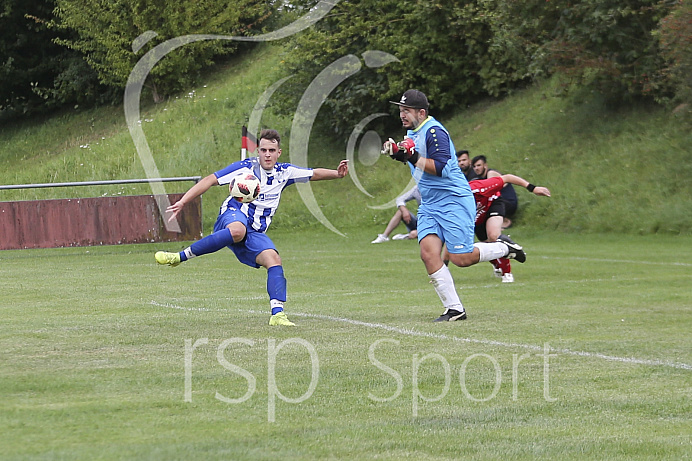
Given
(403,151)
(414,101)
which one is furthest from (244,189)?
(414,101)

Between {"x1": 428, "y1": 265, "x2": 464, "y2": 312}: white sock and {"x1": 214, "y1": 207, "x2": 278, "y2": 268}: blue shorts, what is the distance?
1573 mm

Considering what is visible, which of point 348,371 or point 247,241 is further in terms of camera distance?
point 247,241

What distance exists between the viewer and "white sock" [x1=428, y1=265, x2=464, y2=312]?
10.0m

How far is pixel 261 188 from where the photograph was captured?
10242 mm

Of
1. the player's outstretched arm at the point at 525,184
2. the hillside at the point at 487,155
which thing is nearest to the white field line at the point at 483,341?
the player's outstretched arm at the point at 525,184

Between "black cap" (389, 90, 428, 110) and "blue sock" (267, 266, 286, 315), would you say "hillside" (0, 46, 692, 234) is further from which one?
"blue sock" (267, 266, 286, 315)

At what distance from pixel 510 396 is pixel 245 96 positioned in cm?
3393

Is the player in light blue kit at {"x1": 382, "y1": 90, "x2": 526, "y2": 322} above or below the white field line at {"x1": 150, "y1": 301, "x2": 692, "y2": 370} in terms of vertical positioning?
above

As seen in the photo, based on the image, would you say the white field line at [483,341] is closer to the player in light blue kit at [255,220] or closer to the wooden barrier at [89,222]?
the player in light blue kit at [255,220]

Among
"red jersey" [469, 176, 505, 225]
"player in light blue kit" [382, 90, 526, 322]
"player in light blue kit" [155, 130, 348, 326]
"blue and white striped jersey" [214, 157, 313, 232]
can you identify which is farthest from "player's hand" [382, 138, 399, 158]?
"red jersey" [469, 176, 505, 225]

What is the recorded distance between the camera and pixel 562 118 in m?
29.2

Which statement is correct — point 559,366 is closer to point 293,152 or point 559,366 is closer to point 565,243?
point 565,243

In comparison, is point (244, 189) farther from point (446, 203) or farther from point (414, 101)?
point (446, 203)

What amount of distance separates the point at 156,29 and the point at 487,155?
17735 mm
